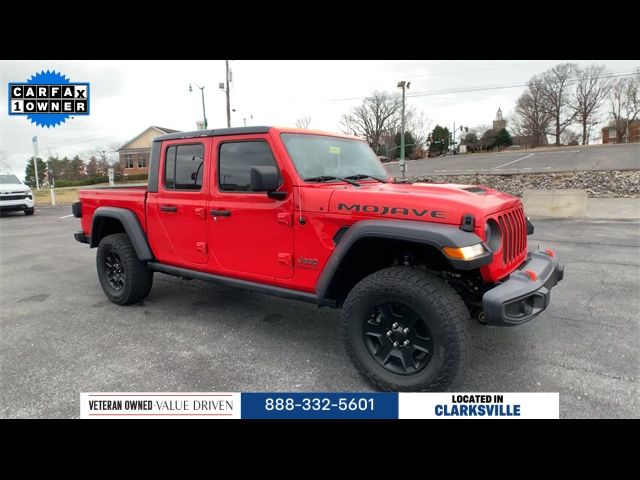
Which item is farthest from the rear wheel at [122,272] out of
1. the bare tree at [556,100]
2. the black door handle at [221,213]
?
the bare tree at [556,100]

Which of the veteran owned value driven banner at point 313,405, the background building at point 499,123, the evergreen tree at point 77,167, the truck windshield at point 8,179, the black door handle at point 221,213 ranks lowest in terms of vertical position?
the veteran owned value driven banner at point 313,405

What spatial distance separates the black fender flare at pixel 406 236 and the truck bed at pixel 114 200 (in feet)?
8.40

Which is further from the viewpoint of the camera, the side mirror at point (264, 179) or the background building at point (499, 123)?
the background building at point (499, 123)

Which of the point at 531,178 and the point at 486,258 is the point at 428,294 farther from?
the point at 531,178

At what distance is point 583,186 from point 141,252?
16.4 metres

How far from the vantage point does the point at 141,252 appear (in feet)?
14.5

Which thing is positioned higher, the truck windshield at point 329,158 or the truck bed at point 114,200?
the truck windshield at point 329,158

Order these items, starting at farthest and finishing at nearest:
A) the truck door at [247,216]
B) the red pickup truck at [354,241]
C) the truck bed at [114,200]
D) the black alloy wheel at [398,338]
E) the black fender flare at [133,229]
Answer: the truck bed at [114,200] → the black fender flare at [133,229] → the truck door at [247,216] → the black alloy wheel at [398,338] → the red pickup truck at [354,241]

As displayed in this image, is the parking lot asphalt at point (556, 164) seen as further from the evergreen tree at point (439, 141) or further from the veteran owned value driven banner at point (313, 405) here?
the evergreen tree at point (439, 141)

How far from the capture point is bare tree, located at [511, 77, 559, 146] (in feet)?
187

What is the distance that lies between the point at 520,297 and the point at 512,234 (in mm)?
638

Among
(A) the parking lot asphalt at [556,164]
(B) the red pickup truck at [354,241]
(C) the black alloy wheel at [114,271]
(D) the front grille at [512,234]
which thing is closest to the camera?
(B) the red pickup truck at [354,241]

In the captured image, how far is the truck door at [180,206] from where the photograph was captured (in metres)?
3.90

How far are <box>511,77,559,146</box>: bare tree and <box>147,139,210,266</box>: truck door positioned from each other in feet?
205
